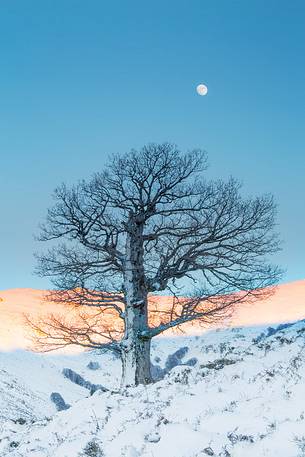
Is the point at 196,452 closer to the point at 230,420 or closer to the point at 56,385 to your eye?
the point at 230,420

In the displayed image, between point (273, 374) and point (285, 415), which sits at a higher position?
point (273, 374)

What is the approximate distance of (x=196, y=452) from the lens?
6.20m

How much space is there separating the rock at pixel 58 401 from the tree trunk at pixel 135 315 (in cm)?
1033

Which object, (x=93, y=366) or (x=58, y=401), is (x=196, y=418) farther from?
(x=93, y=366)

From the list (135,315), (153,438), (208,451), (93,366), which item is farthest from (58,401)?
(208,451)

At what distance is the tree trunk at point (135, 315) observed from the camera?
15.0m

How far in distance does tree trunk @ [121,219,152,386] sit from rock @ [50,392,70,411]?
33.9ft

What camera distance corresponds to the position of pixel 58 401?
2462 centimetres

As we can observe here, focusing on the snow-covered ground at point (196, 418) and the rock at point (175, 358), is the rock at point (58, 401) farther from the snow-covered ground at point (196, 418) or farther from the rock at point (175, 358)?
the snow-covered ground at point (196, 418)

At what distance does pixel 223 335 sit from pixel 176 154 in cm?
2527

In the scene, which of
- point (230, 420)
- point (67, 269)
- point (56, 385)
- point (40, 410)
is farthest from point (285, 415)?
point (56, 385)

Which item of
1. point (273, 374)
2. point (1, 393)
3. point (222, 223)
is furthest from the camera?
point (1, 393)

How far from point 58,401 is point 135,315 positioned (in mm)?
11653

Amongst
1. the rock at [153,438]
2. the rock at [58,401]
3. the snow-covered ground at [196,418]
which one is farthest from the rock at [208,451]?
the rock at [58,401]
